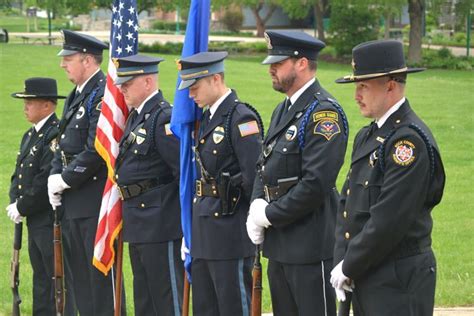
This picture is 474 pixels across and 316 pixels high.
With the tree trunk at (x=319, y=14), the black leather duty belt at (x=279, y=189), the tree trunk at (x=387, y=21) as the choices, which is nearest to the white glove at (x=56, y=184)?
the black leather duty belt at (x=279, y=189)

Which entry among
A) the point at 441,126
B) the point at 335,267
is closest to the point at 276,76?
the point at 335,267

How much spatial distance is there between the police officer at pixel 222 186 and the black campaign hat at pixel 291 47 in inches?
20.3

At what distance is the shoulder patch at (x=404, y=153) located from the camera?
470cm

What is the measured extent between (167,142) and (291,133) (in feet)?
4.50

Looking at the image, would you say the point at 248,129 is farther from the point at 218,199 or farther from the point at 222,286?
the point at 222,286

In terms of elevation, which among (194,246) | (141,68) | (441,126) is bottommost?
(441,126)

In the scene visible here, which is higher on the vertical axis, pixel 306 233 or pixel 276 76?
pixel 276 76

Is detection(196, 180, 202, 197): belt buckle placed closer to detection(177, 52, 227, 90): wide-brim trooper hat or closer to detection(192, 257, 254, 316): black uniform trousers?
detection(192, 257, 254, 316): black uniform trousers

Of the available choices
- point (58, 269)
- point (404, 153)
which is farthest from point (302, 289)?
point (58, 269)

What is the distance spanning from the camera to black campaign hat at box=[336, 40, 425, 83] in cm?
486

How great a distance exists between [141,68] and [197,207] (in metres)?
1.13

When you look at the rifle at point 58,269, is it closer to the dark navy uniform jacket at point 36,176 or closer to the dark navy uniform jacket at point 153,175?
the dark navy uniform jacket at point 36,176

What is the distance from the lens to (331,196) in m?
5.72

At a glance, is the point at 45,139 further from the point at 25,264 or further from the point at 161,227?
the point at 25,264
